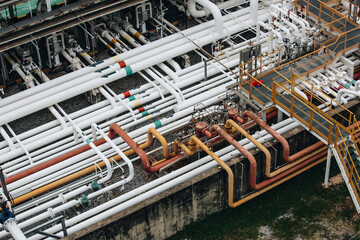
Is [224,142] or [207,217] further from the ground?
[224,142]

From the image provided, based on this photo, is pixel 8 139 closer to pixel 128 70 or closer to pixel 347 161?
pixel 128 70

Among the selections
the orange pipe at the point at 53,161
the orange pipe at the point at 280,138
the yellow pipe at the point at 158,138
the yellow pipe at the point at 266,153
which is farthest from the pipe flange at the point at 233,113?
the orange pipe at the point at 53,161

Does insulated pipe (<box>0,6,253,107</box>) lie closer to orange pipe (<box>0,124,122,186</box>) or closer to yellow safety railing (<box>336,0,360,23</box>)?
orange pipe (<box>0,124,122,186</box>)

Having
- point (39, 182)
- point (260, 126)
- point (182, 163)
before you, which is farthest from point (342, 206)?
point (39, 182)

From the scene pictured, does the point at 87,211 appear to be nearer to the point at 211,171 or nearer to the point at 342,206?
the point at 211,171

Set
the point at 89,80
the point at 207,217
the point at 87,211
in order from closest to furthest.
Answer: the point at 87,211, the point at 207,217, the point at 89,80

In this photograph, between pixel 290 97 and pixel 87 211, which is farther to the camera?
pixel 290 97

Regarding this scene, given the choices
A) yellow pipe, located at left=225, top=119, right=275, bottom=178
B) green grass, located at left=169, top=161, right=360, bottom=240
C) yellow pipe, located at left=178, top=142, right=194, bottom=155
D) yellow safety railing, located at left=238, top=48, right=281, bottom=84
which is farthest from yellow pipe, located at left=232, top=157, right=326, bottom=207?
yellow safety railing, located at left=238, top=48, right=281, bottom=84
